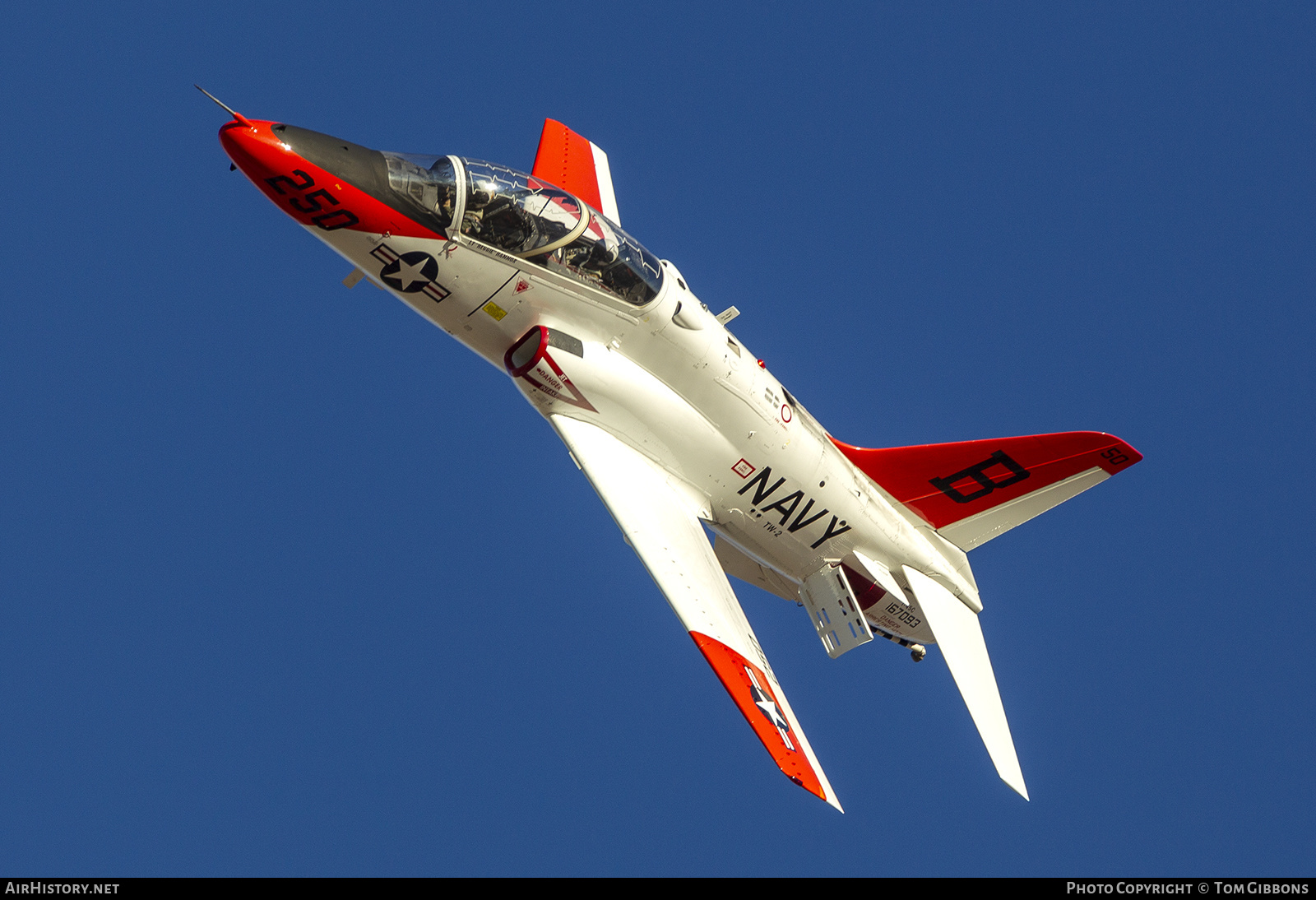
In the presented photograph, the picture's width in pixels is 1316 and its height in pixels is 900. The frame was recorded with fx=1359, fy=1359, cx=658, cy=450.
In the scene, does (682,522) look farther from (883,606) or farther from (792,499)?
(883,606)

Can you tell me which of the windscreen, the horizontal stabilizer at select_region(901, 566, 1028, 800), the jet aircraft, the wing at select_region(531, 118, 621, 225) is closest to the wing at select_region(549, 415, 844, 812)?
the jet aircraft

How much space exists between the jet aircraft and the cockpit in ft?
0.08

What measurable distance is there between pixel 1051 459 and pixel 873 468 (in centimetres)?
263

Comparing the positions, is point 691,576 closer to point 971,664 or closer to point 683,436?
point 683,436

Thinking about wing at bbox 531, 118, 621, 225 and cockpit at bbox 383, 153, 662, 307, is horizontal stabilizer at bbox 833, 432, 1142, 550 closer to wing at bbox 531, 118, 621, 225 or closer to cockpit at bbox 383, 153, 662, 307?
cockpit at bbox 383, 153, 662, 307

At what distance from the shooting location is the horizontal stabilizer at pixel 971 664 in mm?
18906

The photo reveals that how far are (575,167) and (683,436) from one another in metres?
5.52

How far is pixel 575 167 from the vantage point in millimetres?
21219

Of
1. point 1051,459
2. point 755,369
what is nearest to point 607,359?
point 755,369

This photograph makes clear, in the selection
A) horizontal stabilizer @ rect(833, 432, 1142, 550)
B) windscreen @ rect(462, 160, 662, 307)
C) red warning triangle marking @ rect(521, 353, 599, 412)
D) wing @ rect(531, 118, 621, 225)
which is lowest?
horizontal stabilizer @ rect(833, 432, 1142, 550)

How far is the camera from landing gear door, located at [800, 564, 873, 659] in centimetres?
1936

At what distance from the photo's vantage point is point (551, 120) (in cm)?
2172

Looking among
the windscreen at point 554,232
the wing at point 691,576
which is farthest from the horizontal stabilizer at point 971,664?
the windscreen at point 554,232

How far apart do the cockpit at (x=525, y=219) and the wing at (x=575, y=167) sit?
3498mm
